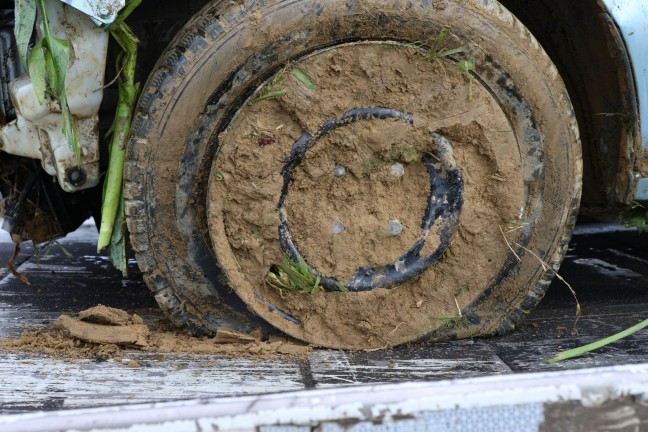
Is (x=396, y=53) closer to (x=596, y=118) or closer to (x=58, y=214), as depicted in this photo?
(x=596, y=118)

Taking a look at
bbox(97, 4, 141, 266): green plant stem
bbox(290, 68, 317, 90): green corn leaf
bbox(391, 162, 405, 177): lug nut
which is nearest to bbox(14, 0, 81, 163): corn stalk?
bbox(97, 4, 141, 266): green plant stem

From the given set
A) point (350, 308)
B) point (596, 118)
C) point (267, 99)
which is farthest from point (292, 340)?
point (596, 118)

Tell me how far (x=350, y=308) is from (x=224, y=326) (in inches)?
13.8

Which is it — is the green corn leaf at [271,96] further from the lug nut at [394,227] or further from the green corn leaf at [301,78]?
the lug nut at [394,227]

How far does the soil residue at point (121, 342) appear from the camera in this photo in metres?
1.81

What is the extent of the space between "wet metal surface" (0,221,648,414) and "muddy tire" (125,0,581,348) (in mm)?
134

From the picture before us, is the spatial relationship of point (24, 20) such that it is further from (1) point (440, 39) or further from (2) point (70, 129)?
(1) point (440, 39)

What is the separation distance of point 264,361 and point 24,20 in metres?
1.02

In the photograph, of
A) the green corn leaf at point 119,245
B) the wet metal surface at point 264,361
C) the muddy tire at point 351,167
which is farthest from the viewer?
the green corn leaf at point 119,245

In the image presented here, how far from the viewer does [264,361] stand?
5.76 feet

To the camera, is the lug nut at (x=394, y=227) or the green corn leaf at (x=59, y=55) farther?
the lug nut at (x=394, y=227)

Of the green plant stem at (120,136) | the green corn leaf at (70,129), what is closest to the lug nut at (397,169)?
the green plant stem at (120,136)

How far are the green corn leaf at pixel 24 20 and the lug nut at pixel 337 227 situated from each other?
0.87 m

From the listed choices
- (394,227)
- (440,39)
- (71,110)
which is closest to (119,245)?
(71,110)
